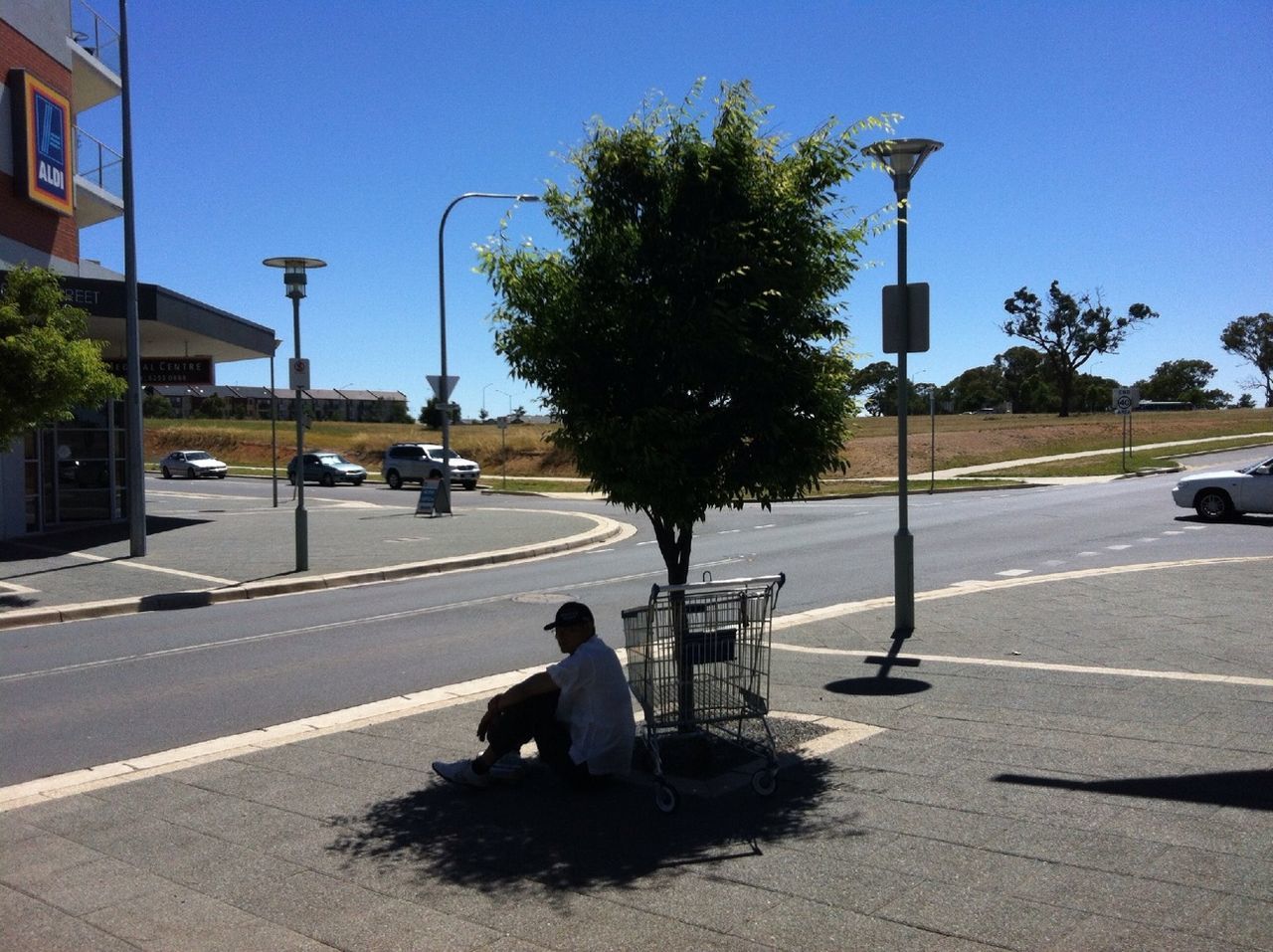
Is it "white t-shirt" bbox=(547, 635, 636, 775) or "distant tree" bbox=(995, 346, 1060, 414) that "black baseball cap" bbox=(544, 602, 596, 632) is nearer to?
"white t-shirt" bbox=(547, 635, 636, 775)

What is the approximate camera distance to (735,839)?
210 inches

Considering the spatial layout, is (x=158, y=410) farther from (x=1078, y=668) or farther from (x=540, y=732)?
(x=540, y=732)

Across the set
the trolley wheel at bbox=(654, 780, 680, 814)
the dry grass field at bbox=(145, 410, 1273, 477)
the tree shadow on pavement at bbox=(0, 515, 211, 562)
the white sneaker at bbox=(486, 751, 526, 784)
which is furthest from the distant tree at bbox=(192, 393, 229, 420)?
the trolley wheel at bbox=(654, 780, 680, 814)

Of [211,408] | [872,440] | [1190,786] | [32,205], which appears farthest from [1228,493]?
[211,408]

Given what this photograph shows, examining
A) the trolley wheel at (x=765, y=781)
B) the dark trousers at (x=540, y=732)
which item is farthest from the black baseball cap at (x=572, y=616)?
the trolley wheel at (x=765, y=781)

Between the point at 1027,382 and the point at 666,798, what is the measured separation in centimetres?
13716

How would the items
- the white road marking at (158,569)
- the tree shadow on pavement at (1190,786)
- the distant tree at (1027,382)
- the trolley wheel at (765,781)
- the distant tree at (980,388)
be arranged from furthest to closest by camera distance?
the distant tree at (980,388) < the distant tree at (1027,382) < the white road marking at (158,569) < the trolley wheel at (765,781) < the tree shadow on pavement at (1190,786)

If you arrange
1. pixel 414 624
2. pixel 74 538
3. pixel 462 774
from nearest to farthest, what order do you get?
1. pixel 462 774
2. pixel 414 624
3. pixel 74 538

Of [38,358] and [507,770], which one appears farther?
[38,358]

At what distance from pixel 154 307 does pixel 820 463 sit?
1930cm

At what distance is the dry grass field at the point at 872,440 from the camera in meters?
56.1

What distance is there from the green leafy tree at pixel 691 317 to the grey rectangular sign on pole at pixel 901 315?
12.3 ft

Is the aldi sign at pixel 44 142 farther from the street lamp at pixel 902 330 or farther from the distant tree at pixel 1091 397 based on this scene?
the distant tree at pixel 1091 397

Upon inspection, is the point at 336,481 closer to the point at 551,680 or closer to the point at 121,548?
the point at 121,548
